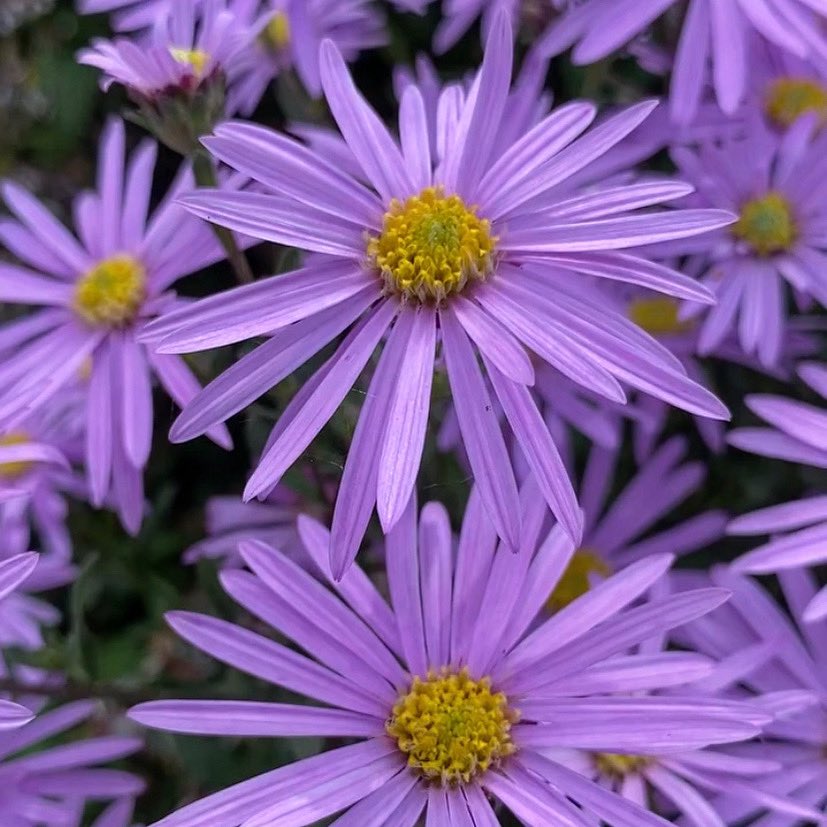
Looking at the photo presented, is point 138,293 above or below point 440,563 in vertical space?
above

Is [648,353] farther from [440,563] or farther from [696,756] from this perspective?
[696,756]

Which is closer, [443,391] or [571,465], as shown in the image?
[443,391]

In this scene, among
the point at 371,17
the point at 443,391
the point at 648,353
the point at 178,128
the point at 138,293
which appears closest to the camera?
the point at 648,353

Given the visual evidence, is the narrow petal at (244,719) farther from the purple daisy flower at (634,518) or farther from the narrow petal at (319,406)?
the purple daisy flower at (634,518)

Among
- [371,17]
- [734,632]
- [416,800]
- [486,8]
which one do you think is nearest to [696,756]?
[734,632]

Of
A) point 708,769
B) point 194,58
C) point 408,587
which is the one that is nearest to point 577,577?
point 708,769
